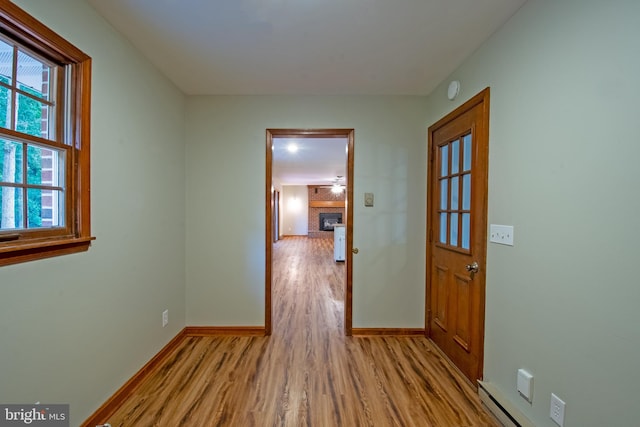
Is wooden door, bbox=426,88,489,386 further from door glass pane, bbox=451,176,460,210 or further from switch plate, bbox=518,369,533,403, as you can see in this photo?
switch plate, bbox=518,369,533,403

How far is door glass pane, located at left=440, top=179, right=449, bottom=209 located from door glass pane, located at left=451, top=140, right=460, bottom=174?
0.47 feet

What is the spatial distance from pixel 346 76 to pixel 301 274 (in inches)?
149

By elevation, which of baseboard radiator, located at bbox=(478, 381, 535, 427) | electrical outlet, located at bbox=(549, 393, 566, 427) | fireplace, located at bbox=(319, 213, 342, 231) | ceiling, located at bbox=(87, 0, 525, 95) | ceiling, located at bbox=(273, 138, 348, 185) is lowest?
baseboard radiator, located at bbox=(478, 381, 535, 427)

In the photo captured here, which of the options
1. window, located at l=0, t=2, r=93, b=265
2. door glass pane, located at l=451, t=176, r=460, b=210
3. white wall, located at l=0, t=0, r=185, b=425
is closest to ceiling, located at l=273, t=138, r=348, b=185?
door glass pane, located at l=451, t=176, r=460, b=210

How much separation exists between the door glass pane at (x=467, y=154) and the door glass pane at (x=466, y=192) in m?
0.07

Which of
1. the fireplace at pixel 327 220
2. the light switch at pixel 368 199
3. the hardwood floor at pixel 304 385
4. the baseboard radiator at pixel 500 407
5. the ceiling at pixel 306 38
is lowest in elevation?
the hardwood floor at pixel 304 385

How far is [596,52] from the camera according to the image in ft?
3.54

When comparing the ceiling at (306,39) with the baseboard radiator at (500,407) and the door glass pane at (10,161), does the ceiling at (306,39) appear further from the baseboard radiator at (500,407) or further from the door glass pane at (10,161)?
the baseboard radiator at (500,407)

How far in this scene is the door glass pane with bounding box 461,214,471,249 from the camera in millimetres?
1933

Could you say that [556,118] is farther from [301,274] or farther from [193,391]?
[301,274]

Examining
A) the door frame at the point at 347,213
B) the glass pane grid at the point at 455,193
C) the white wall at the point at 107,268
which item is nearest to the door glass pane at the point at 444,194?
the glass pane grid at the point at 455,193

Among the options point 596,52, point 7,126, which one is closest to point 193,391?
point 7,126

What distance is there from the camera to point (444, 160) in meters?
2.30

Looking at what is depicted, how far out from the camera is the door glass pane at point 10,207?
1.09m
